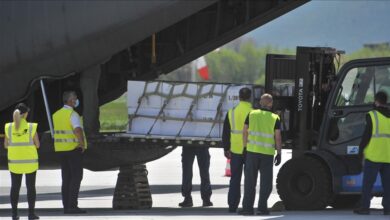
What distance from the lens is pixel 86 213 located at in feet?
44.6

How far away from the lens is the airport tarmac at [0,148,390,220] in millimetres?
12789

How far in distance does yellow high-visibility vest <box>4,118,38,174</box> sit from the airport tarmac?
0.87 meters

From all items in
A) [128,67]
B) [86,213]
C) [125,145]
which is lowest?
[86,213]

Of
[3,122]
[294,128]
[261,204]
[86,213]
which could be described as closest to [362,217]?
[261,204]

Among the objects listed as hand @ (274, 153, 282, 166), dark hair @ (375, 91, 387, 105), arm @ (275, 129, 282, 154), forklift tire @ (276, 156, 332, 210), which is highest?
dark hair @ (375, 91, 387, 105)

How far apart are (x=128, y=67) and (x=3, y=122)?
233cm

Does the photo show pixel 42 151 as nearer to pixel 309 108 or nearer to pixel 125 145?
pixel 125 145

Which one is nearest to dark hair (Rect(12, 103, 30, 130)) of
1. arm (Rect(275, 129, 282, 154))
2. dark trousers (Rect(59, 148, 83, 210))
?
dark trousers (Rect(59, 148, 83, 210))

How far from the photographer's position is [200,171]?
15.2 metres

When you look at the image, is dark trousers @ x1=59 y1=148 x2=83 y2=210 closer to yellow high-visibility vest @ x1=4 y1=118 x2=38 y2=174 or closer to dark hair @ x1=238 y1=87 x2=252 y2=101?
yellow high-visibility vest @ x1=4 y1=118 x2=38 y2=174

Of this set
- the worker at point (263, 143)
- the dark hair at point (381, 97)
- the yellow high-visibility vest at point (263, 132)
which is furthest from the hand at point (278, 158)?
the dark hair at point (381, 97)

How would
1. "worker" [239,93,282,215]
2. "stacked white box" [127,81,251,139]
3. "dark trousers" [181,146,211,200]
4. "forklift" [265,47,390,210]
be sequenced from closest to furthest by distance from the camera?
1. "worker" [239,93,282,215]
2. "forklift" [265,47,390,210]
3. "stacked white box" [127,81,251,139]
4. "dark trousers" [181,146,211,200]

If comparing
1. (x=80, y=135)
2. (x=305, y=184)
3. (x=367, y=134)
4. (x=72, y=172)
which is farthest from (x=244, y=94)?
(x=72, y=172)

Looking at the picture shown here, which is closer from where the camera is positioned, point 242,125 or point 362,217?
point 362,217
